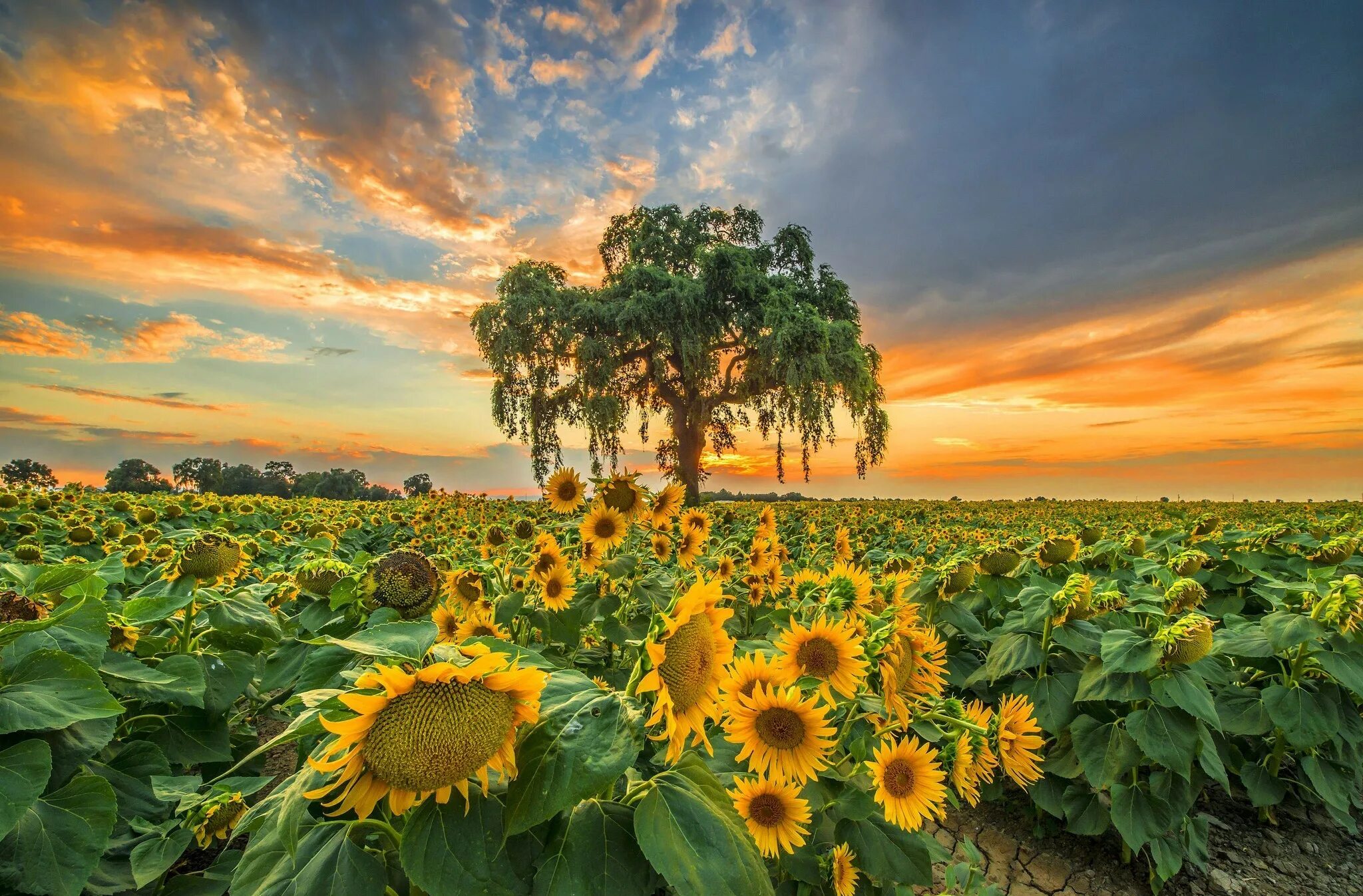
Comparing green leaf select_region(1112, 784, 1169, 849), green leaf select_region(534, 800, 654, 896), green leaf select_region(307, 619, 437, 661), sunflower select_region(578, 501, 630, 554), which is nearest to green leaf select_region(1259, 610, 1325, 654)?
green leaf select_region(1112, 784, 1169, 849)

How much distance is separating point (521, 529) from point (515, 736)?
6.86 feet

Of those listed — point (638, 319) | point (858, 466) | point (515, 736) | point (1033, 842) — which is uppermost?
point (638, 319)

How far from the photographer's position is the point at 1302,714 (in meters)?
2.45

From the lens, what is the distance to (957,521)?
1236cm

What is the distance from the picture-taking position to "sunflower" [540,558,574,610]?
7.57ft

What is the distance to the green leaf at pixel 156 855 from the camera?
4.29ft

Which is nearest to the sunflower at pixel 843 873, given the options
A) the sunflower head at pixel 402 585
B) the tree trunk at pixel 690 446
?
the sunflower head at pixel 402 585

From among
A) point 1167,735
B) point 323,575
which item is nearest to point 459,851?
point 323,575

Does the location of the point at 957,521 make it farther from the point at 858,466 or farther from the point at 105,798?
the point at 105,798

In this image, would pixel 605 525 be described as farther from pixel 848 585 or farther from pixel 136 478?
pixel 136 478

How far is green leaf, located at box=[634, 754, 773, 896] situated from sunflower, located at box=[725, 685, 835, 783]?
0.39m

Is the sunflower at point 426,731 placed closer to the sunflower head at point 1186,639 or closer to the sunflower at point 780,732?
the sunflower at point 780,732

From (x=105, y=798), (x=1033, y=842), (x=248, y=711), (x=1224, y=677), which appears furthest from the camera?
(x=1033, y=842)

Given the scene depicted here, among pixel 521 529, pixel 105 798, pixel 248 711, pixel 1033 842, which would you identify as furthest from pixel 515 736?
pixel 1033 842
